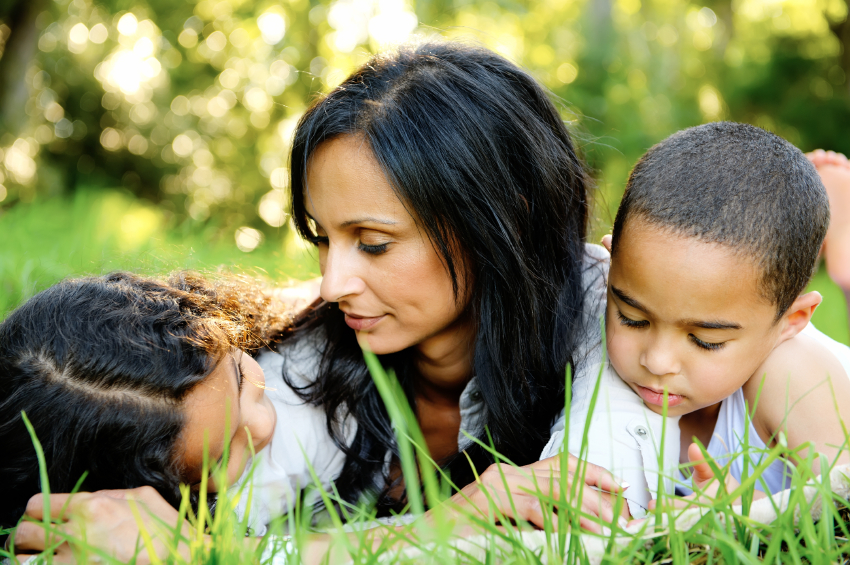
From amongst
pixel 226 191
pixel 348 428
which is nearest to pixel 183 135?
pixel 226 191

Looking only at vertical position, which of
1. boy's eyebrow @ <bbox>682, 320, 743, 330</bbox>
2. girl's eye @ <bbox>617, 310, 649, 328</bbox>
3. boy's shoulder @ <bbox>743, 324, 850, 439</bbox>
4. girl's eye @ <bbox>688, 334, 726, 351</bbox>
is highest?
boy's eyebrow @ <bbox>682, 320, 743, 330</bbox>

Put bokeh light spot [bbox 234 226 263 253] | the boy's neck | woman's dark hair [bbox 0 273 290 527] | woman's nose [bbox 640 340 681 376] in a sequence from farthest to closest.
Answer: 1. bokeh light spot [bbox 234 226 263 253]
2. the boy's neck
3. woman's nose [bbox 640 340 681 376]
4. woman's dark hair [bbox 0 273 290 527]

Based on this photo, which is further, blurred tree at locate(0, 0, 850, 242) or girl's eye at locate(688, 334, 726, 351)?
blurred tree at locate(0, 0, 850, 242)

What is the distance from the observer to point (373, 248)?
1988 millimetres

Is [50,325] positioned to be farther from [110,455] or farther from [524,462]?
[524,462]

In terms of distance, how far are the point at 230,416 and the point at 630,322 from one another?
1119 millimetres

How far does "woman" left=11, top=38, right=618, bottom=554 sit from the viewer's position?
1.98m

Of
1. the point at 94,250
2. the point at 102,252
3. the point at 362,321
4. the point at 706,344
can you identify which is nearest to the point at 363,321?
the point at 362,321

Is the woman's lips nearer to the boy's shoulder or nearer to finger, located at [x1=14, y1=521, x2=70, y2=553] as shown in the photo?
the boy's shoulder

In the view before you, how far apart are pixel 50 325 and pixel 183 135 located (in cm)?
1081

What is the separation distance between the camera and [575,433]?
188 centimetres

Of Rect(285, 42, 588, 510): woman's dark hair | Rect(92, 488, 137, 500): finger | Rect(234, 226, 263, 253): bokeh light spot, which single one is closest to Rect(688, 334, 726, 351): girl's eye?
Rect(285, 42, 588, 510): woman's dark hair

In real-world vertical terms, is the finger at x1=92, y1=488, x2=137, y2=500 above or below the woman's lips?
below

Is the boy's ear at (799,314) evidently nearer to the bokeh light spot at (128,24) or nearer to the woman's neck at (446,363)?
the woman's neck at (446,363)
